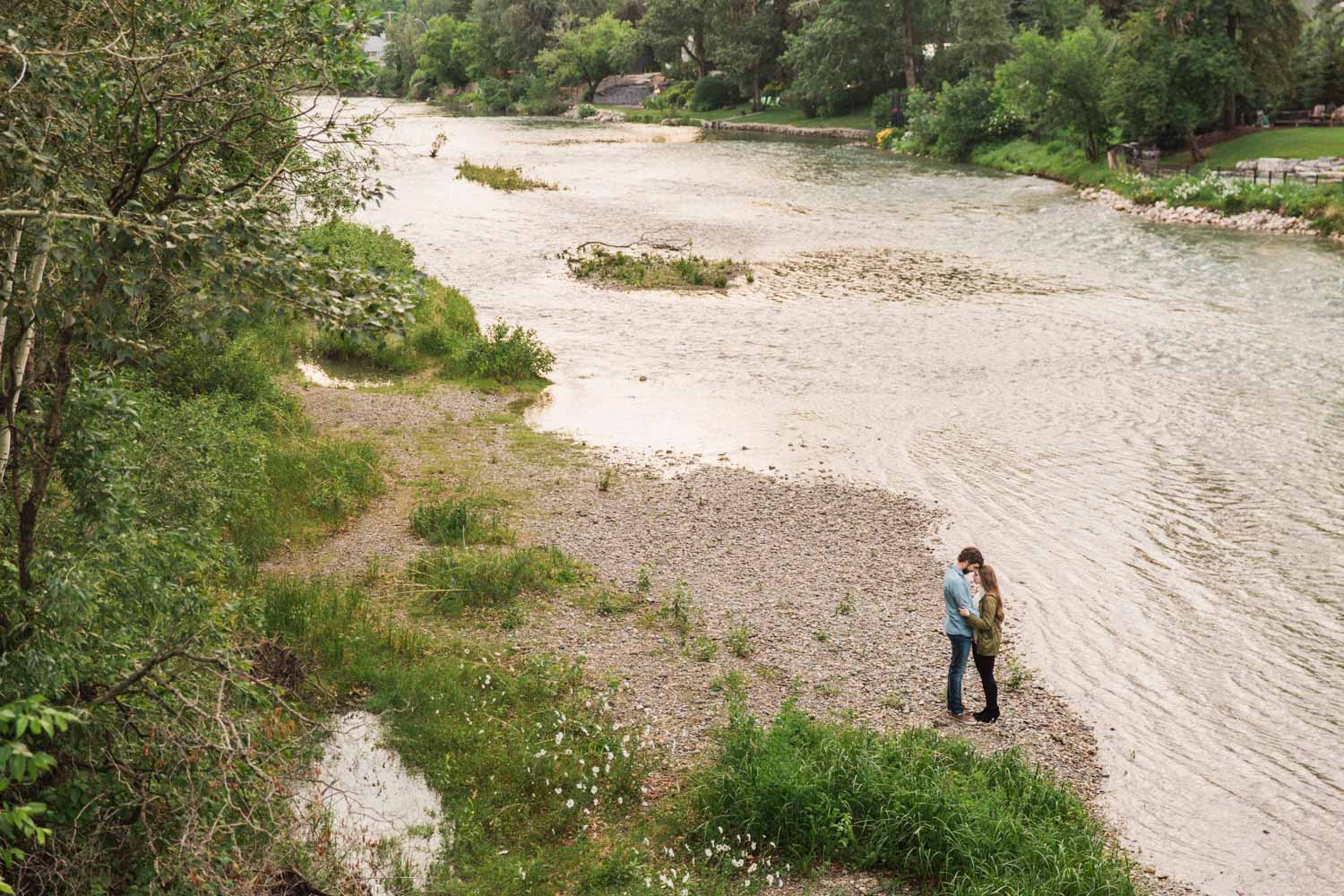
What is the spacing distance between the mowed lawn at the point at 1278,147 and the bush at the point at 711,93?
54634 mm

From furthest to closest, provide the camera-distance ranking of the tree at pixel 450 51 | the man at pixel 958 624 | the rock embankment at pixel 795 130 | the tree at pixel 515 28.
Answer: the tree at pixel 450 51 < the tree at pixel 515 28 < the rock embankment at pixel 795 130 < the man at pixel 958 624

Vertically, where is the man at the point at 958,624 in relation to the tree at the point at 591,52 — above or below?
below

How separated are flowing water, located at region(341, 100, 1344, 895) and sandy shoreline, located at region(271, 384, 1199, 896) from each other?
988 millimetres

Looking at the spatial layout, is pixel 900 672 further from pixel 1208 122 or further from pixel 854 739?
pixel 1208 122

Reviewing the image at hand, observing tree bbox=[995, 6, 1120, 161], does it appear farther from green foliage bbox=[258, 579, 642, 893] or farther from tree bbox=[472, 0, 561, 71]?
tree bbox=[472, 0, 561, 71]

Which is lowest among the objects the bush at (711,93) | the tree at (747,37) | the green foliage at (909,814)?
the green foliage at (909,814)

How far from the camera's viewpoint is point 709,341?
1171 inches

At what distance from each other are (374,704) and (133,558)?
488 centimetres

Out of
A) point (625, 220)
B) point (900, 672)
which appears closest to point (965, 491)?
point (900, 672)

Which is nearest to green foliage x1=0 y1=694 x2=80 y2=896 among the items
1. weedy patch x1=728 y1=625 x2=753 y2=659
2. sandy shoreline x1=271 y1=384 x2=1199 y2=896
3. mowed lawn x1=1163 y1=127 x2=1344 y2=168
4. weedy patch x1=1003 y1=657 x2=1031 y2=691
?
sandy shoreline x1=271 y1=384 x2=1199 y2=896

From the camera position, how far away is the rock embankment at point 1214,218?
4159 centimetres

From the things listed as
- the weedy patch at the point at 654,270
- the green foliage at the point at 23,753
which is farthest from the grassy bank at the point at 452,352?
the green foliage at the point at 23,753

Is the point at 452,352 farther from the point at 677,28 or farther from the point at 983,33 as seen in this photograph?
the point at 677,28

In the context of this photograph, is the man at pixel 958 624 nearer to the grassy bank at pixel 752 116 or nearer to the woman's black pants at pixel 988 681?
the woman's black pants at pixel 988 681
